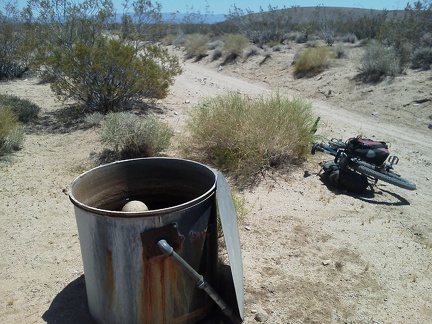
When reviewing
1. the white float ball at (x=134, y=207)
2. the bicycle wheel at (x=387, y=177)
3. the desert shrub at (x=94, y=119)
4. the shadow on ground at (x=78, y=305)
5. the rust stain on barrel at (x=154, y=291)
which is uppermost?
the white float ball at (x=134, y=207)

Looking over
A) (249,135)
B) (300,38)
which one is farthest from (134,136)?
(300,38)

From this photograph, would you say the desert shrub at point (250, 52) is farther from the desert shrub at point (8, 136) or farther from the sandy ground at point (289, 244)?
the desert shrub at point (8, 136)

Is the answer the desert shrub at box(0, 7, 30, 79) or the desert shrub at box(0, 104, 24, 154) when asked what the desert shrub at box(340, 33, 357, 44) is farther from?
the desert shrub at box(0, 104, 24, 154)

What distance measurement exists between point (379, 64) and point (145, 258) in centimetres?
1202

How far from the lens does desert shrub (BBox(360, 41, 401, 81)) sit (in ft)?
40.7

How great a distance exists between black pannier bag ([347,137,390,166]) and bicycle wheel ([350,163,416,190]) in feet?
0.44

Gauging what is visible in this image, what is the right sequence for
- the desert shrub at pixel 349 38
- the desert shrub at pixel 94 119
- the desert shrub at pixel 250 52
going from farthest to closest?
the desert shrub at pixel 349 38, the desert shrub at pixel 250 52, the desert shrub at pixel 94 119

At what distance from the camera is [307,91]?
1373 centimetres

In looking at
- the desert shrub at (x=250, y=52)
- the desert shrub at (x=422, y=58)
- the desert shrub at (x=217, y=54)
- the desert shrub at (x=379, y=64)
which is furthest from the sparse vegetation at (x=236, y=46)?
the desert shrub at (x=422, y=58)

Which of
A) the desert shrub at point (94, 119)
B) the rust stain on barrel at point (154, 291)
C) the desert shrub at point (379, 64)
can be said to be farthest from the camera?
the desert shrub at point (379, 64)

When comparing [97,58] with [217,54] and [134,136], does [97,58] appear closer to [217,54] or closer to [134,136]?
[134,136]

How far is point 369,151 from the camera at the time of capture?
5125mm

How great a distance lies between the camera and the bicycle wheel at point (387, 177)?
502 cm

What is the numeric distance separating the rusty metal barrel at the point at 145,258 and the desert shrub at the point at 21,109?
6891 mm
